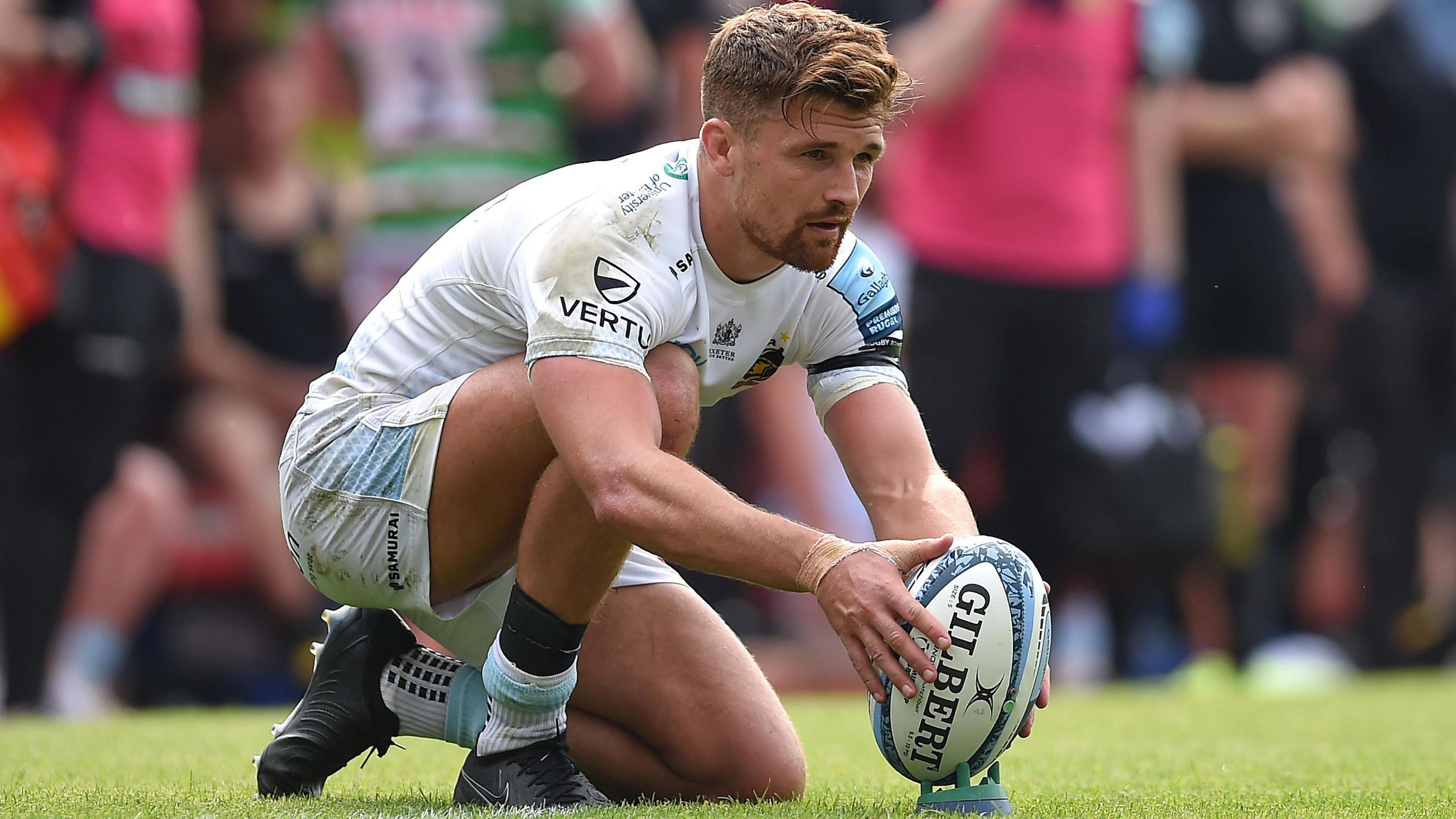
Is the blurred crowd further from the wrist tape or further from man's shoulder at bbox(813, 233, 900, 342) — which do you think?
the wrist tape

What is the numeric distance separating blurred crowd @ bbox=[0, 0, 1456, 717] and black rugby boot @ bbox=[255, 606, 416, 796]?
3.24 meters

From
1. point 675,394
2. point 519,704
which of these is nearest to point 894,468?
point 675,394

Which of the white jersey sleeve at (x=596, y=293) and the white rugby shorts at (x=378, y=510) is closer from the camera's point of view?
the white jersey sleeve at (x=596, y=293)

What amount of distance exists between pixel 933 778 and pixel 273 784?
133 centimetres

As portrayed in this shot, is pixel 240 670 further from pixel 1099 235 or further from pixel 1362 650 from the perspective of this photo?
pixel 1362 650

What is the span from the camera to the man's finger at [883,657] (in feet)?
9.91

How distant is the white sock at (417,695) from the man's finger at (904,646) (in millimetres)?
1154

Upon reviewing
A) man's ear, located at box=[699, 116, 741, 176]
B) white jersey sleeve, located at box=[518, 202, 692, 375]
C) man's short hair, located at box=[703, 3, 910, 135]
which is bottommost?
white jersey sleeve, located at box=[518, 202, 692, 375]

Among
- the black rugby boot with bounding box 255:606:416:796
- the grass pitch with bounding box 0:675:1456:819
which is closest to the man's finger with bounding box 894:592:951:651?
the grass pitch with bounding box 0:675:1456:819

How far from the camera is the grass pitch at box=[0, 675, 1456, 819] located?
349 cm

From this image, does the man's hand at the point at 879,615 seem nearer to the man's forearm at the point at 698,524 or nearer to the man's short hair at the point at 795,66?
the man's forearm at the point at 698,524

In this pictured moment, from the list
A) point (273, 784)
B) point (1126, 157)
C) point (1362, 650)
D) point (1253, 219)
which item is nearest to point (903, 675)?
point (273, 784)

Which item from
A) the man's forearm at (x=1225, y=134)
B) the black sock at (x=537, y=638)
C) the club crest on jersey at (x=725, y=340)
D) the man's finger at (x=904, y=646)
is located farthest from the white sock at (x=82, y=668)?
the man's forearm at (x=1225, y=134)

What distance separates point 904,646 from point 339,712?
134cm
